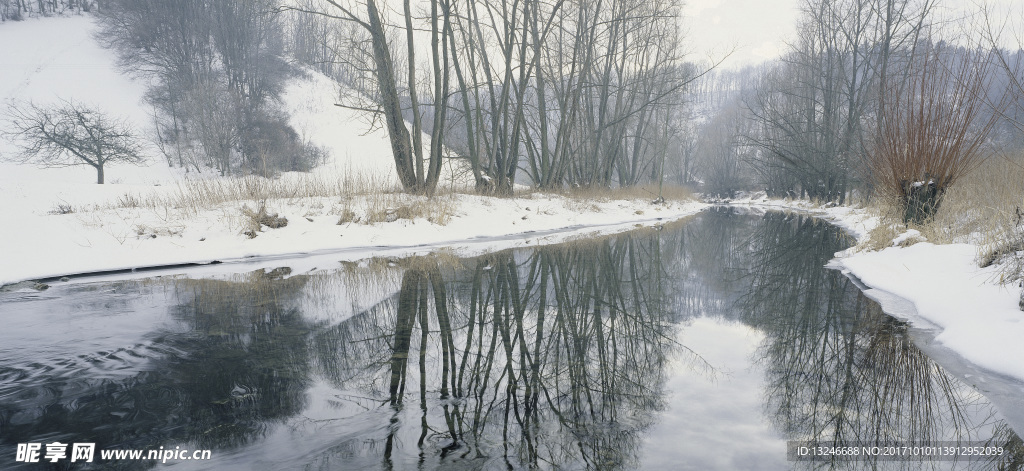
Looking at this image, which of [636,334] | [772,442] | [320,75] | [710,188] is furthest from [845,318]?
[710,188]

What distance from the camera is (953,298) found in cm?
437

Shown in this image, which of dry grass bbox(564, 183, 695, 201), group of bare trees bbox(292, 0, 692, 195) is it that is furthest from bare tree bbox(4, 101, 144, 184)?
dry grass bbox(564, 183, 695, 201)

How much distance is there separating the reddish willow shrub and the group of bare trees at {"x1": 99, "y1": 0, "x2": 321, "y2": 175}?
2946 cm

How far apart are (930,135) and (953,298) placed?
168 inches

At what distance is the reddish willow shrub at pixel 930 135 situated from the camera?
6.50 meters

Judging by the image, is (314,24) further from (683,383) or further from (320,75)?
(683,383)

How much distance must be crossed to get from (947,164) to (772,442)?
25.4 ft

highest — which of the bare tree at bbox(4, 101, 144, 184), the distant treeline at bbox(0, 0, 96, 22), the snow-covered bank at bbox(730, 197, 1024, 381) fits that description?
the distant treeline at bbox(0, 0, 96, 22)

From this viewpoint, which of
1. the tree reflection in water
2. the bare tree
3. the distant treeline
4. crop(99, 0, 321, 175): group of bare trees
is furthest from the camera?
the distant treeline

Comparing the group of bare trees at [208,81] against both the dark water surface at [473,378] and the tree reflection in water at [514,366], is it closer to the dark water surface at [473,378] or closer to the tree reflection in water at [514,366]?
the dark water surface at [473,378]

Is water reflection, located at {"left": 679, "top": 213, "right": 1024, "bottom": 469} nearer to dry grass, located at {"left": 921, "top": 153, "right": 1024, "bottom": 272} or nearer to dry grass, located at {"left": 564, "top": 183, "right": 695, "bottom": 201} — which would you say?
dry grass, located at {"left": 921, "top": 153, "right": 1024, "bottom": 272}

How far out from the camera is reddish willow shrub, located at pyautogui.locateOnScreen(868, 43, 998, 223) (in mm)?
6504

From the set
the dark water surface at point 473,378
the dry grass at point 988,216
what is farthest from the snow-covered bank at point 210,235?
the dry grass at point 988,216

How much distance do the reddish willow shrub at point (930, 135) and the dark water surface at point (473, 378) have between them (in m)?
3.55
